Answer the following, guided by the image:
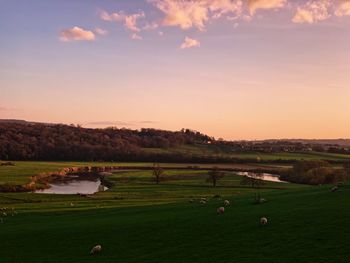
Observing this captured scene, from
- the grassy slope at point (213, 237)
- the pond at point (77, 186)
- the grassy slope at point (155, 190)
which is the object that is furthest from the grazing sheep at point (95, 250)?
the pond at point (77, 186)

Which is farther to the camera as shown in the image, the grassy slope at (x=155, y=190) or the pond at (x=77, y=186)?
the pond at (x=77, y=186)

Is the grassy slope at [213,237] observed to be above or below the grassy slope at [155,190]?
above

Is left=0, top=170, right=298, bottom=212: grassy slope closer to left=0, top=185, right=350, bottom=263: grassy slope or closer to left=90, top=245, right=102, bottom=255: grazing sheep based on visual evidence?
left=0, top=185, right=350, bottom=263: grassy slope

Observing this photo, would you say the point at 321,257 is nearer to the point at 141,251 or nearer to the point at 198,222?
the point at 141,251

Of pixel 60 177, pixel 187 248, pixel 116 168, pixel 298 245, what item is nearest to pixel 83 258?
pixel 187 248

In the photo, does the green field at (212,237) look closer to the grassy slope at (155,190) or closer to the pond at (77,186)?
the grassy slope at (155,190)

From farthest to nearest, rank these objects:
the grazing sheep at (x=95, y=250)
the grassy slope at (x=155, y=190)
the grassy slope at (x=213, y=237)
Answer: the grassy slope at (x=155, y=190) → the grazing sheep at (x=95, y=250) → the grassy slope at (x=213, y=237)

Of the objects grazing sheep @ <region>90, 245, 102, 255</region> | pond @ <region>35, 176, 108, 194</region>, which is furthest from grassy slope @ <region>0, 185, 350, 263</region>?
pond @ <region>35, 176, 108, 194</region>

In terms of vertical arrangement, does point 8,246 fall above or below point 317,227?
Result: below
